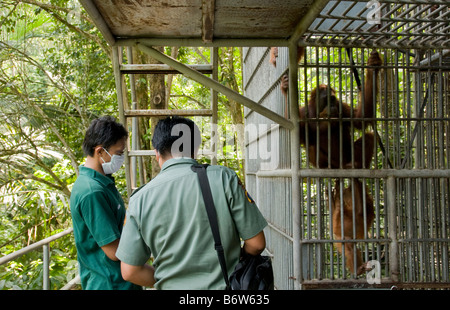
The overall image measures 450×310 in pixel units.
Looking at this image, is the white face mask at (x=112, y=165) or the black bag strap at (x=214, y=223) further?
the white face mask at (x=112, y=165)

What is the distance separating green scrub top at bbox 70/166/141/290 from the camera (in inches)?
88.9

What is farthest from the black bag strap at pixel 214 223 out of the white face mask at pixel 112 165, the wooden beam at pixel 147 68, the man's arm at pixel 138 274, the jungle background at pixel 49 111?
the jungle background at pixel 49 111

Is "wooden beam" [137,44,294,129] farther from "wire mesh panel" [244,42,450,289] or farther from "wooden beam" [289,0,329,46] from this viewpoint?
"wooden beam" [289,0,329,46]

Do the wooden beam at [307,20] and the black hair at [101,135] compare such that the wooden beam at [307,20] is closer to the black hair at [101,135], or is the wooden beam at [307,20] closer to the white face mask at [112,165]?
Result: the black hair at [101,135]

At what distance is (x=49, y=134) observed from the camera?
8430 mm

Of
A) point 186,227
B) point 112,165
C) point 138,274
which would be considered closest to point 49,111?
point 112,165

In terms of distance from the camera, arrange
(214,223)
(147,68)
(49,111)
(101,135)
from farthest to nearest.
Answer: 1. (49,111)
2. (147,68)
3. (101,135)
4. (214,223)

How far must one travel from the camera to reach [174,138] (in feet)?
7.22

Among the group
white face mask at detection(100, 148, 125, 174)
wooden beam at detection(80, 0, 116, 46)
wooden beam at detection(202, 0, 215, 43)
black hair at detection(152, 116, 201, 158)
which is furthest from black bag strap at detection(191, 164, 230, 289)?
wooden beam at detection(80, 0, 116, 46)

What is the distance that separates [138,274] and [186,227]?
14.7 inches

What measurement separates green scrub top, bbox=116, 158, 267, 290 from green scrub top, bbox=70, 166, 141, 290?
0.24 meters

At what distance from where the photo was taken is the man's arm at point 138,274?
209 cm

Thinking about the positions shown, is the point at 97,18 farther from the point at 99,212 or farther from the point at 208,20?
the point at 99,212
